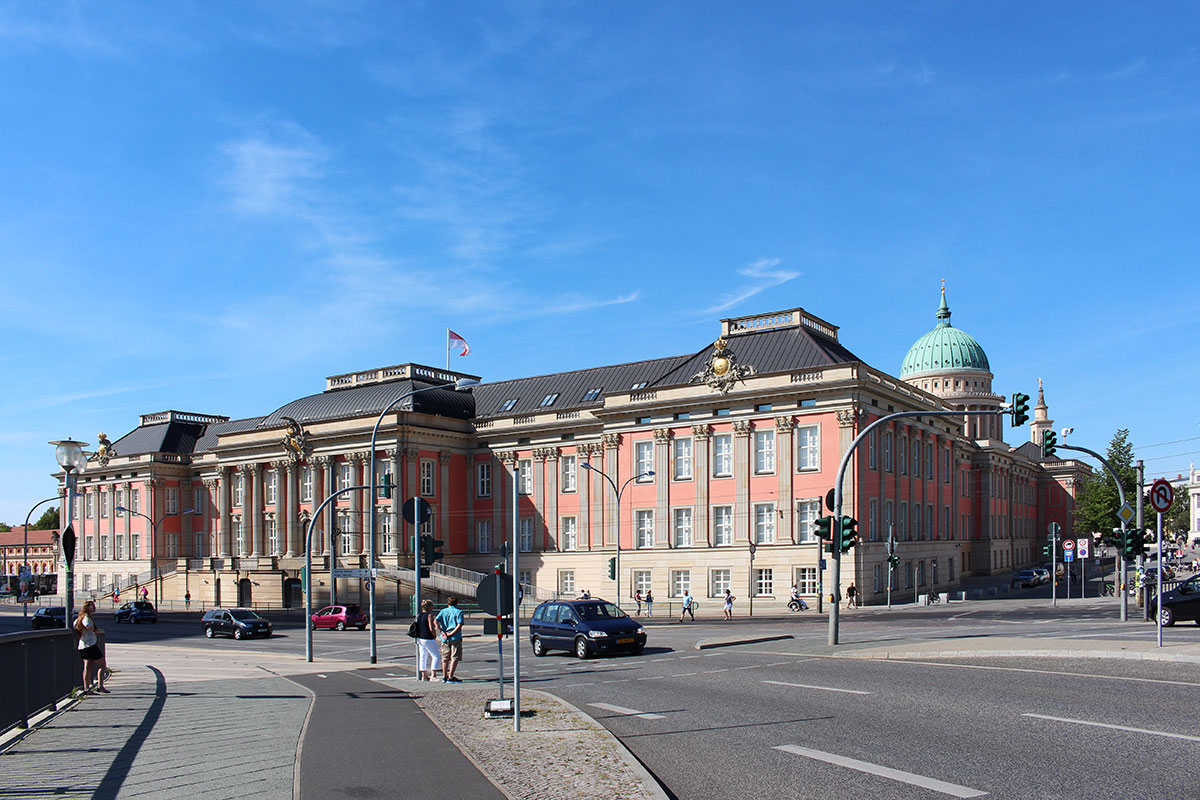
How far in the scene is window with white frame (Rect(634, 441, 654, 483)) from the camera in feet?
204

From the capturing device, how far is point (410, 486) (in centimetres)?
6875

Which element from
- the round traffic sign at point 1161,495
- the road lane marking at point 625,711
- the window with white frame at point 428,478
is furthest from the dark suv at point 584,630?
the window with white frame at point 428,478

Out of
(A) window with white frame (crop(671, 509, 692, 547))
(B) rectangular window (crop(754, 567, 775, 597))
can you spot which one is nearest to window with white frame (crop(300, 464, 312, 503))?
(A) window with white frame (crop(671, 509, 692, 547))

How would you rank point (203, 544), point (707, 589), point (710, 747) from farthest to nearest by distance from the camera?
point (203, 544) < point (707, 589) < point (710, 747)

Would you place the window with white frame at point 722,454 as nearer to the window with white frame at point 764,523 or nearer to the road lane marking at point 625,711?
the window with white frame at point 764,523

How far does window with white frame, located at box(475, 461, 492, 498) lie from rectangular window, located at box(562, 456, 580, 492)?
6953mm

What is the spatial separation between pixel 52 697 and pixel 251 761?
242 inches

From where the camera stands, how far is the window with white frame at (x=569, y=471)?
68.3 meters

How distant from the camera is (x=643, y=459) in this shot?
6259 centimetres

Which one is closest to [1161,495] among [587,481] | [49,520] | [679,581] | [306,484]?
[679,581]

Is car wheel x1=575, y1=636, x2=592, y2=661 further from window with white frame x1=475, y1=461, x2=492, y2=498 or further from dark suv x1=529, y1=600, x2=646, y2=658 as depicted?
window with white frame x1=475, y1=461, x2=492, y2=498

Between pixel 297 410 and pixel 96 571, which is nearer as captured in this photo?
pixel 297 410

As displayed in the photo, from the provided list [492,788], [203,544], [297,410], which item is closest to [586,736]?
[492,788]

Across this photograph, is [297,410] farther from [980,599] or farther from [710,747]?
[710,747]
